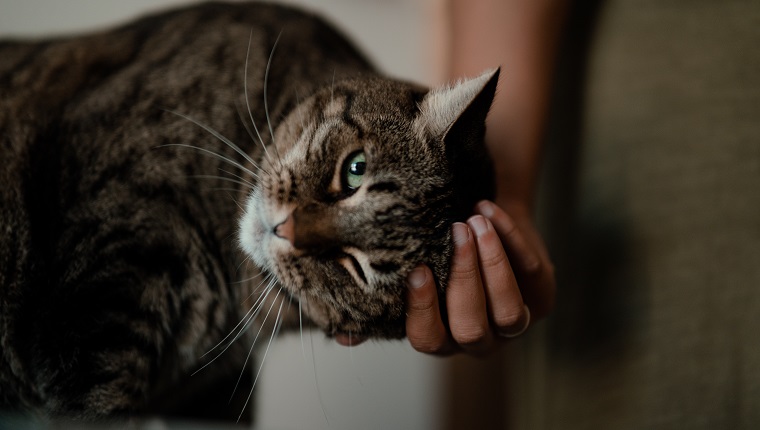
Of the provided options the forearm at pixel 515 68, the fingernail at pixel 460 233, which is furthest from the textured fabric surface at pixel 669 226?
the fingernail at pixel 460 233

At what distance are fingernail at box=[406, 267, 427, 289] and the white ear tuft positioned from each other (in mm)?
196

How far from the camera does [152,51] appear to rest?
1.03 meters

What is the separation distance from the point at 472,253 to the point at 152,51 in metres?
0.74

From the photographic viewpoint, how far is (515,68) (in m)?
0.99

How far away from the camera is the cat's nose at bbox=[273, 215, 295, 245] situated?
720 millimetres

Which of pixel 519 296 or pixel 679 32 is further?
pixel 679 32

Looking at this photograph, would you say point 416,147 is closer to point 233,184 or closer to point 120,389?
point 233,184

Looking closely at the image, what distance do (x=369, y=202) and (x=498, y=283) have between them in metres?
0.22

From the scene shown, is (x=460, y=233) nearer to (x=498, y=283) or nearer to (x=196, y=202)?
(x=498, y=283)

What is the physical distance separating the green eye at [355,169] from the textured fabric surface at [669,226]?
579 millimetres

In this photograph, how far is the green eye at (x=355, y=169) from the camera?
751 mm

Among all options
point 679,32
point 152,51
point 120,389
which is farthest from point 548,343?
point 152,51

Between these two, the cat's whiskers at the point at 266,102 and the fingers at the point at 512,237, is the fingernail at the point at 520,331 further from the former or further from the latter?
the cat's whiskers at the point at 266,102

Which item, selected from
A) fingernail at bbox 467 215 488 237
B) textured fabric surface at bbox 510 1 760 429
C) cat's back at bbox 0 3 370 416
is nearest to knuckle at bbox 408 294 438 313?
fingernail at bbox 467 215 488 237
